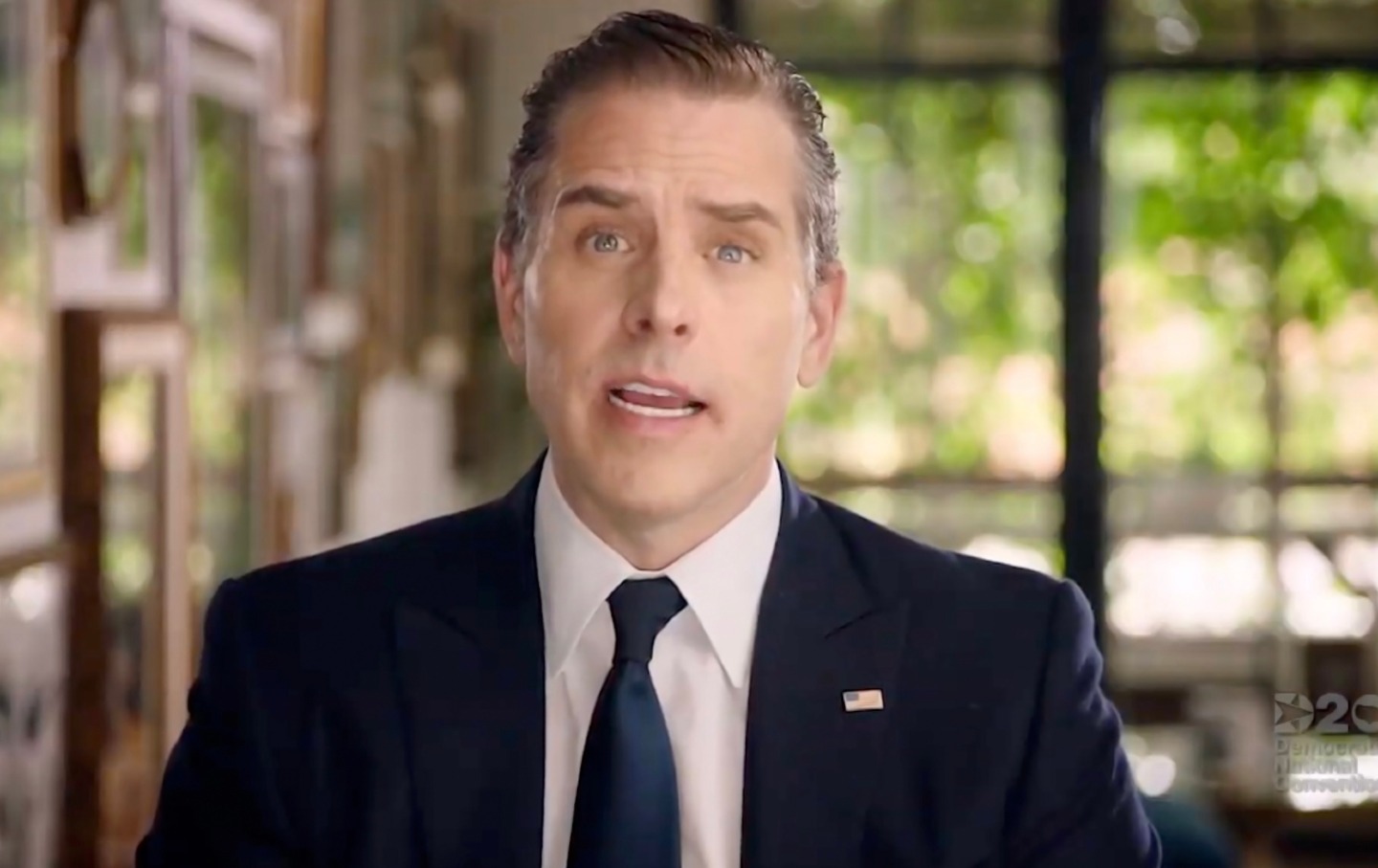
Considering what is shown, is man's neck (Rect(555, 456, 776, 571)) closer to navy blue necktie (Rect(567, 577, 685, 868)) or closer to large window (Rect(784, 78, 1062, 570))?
navy blue necktie (Rect(567, 577, 685, 868))

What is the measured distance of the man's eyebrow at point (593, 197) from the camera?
41.4 inches

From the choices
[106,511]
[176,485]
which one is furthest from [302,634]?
[176,485]

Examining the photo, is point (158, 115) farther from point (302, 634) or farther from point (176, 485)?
point (302, 634)

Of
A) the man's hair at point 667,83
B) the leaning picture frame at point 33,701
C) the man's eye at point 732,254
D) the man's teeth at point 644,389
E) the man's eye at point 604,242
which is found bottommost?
the leaning picture frame at point 33,701

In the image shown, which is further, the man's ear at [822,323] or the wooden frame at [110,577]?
the wooden frame at [110,577]

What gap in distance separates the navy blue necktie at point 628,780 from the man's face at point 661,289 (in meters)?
0.11

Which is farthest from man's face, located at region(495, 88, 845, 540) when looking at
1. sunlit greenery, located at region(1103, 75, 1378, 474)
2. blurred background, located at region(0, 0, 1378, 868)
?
sunlit greenery, located at region(1103, 75, 1378, 474)

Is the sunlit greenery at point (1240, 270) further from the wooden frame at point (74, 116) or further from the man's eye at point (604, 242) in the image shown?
the man's eye at point (604, 242)

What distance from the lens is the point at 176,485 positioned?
7.52 ft

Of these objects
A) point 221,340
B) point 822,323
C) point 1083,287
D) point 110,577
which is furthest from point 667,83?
point 1083,287

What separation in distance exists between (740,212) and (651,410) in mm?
119

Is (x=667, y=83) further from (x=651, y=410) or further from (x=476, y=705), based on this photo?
(x=476, y=705)

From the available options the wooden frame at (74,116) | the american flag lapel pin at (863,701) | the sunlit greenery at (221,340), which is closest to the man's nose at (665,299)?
the american flag lapel pin at (863,701)

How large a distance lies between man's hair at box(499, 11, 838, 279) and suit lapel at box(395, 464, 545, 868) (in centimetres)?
21
